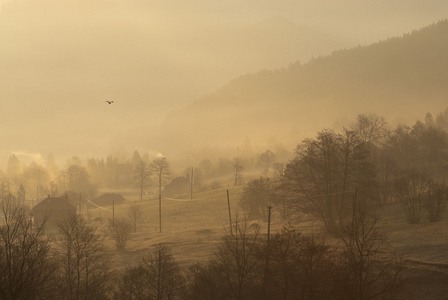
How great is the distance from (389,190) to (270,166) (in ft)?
356

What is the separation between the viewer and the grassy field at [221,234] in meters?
37.0

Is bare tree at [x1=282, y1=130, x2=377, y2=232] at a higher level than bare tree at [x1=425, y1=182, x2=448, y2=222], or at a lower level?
higher

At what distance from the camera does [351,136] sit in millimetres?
64250

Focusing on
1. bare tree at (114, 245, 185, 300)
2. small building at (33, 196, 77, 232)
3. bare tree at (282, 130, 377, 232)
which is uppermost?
bare tree at (282, 130, 377, 232)

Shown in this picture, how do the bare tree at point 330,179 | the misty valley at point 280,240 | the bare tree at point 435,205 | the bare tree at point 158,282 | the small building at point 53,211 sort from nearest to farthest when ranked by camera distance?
the misty valley at point 280,240 < the bare tree at point 158,282 < the bare tree at point 435,205 < the bare tree at point 330,179 < the small building at point 53,211

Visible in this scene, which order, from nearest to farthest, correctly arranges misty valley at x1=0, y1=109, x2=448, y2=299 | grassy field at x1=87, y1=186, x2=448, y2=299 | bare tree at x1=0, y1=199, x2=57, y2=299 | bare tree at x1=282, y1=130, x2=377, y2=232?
bare tree at x1=0, y1=199, x2=57, y2=299 < misty valley at x1=0, y1=109, x2=448, y2=299 < grassy field at x1=87, y1=186, x2=448, y2=299 < bare tree at x1=282, y1=130, x2=377, y2=232

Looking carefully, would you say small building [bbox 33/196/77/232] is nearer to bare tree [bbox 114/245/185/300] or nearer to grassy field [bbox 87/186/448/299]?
grassy field [bbox 87/186/448/299]

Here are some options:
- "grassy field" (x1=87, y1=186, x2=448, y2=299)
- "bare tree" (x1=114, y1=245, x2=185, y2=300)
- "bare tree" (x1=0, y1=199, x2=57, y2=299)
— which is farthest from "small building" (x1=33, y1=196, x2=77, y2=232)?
"bare tree" (x1=0, y1=199, x2=57, y2=299)

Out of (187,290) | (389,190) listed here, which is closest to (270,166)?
(389,190)

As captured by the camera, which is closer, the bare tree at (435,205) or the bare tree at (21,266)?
the bare tree at (21,266)

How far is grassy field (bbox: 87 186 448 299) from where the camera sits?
37000 mm

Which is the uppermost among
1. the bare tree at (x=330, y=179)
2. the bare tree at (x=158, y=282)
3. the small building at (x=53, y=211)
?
the bare tree at (x=330, y=179)

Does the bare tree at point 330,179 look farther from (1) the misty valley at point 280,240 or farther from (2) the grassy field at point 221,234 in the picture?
(2) the grassy field at point 221,234

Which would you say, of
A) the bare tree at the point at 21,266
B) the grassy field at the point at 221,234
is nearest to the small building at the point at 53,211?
the grassy field at the point at 221,234
